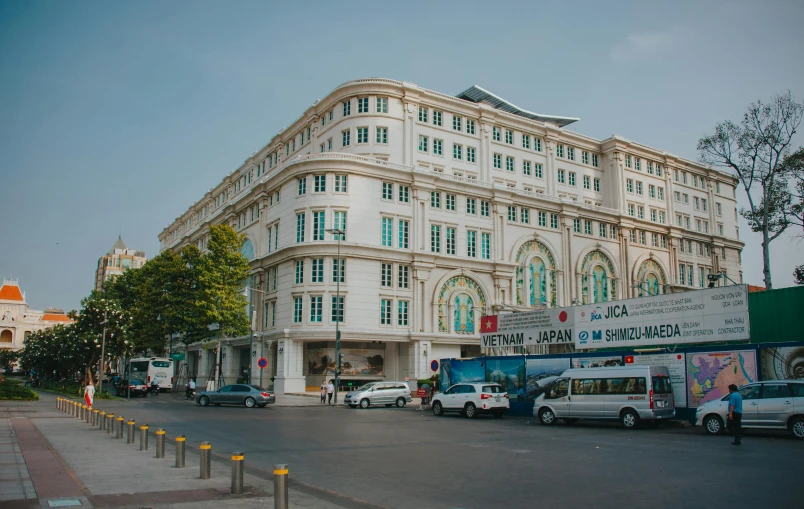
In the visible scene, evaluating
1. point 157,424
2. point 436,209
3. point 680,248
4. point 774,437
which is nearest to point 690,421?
point 774,437

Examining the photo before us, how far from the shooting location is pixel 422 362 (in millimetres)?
51281

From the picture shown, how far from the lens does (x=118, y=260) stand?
17200cm

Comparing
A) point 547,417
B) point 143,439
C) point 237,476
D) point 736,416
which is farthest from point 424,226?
point 237,476

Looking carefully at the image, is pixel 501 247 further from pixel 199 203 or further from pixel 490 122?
pixel 199 203

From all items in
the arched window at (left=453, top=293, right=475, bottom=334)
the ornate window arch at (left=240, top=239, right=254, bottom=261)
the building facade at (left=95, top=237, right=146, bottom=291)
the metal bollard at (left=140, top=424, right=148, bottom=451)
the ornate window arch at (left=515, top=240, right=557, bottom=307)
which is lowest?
the metal bollard at (left=140, top=424, right=148, bottom=451)

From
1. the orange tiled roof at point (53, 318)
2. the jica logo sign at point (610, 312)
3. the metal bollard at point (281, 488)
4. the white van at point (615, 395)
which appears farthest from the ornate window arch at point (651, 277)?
the orange tiled roof at point (53, 318)

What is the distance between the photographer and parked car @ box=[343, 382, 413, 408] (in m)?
37.8

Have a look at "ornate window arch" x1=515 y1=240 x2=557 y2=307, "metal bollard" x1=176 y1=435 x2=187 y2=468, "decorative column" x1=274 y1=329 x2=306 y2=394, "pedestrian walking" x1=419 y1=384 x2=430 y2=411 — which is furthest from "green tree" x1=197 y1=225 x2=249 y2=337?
"metal bollard" x1=176 y1=435 x2=187 y2=468

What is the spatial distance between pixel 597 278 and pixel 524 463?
175 feet

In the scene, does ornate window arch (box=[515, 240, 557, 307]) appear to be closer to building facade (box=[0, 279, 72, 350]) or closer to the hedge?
the hedge

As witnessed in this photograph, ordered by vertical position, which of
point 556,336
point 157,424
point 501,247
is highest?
point 501,247

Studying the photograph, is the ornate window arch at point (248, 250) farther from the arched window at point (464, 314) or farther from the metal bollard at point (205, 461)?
the metal bollard at point (205, 461)

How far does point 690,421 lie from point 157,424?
67.0ft

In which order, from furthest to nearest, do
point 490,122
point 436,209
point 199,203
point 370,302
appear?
point 199,203 → point 490,122 → point 436,209 → point 370,302
